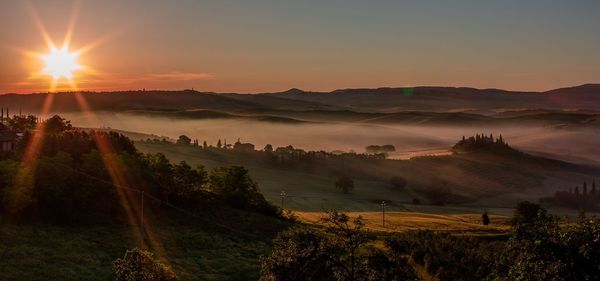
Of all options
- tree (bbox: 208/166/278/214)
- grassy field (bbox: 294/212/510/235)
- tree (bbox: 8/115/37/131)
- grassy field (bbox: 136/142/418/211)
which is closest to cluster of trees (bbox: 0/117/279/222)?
tree (bbox: 208/166/278/214)

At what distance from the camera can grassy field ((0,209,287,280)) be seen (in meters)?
54.5

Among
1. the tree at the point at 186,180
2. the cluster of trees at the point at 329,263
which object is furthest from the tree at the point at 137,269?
the tree at the point at 186,180

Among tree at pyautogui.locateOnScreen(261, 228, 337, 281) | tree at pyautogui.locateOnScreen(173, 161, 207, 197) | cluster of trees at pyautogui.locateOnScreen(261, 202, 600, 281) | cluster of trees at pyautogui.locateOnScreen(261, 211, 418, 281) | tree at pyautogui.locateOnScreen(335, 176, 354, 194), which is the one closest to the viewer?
cluster of trees at pyautogui.locateOnScreen(261, 202, 600, 281)

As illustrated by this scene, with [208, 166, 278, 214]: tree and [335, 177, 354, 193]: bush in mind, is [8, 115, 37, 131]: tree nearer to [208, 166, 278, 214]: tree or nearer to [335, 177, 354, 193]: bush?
[208, 166, 278, 214]: tree

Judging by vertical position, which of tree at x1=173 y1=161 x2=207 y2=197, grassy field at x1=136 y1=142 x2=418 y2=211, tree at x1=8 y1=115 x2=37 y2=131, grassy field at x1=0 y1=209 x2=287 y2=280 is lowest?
grassy field at x1=136 y1=142 x2=418 y2=211

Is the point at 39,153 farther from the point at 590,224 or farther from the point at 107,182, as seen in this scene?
the point at 590,224

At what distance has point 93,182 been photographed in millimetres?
79250

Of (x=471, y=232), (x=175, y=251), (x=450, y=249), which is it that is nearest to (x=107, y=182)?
(x=175, y=251)

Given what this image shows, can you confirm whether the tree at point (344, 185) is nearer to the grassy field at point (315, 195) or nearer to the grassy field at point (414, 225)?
the grassy field at point (315, 195)

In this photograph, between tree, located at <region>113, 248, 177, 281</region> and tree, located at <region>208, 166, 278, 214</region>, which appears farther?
tree, located at <region>208, 166, 278, 214</region>

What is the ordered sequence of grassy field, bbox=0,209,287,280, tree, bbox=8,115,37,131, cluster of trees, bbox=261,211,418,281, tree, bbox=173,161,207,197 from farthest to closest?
tree, bbox=8,115,37,131 < tree, bbox=173,161,207,197 < grassy field, bbox=0,209,287,280 < cluster of trees, bbox=261,211,418,281

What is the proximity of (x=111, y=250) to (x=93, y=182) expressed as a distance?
19120 mm

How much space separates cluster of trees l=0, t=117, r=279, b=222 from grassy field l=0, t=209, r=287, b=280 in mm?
4614

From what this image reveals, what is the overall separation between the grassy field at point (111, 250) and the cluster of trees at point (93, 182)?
15.1ft
